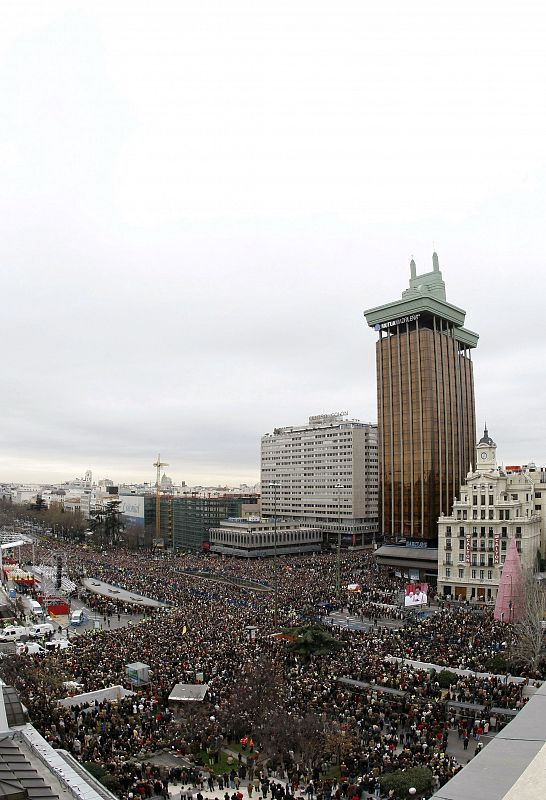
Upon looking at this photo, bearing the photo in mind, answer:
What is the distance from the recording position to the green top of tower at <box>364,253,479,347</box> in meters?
84.0

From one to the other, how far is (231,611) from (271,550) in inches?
2150

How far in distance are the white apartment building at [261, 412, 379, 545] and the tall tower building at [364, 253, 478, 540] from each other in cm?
3061

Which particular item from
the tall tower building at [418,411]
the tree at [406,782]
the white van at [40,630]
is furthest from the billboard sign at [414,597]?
the tree at [406,782]

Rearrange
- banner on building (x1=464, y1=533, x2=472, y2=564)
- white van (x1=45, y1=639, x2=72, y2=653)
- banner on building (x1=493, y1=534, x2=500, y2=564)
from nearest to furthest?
white van (x1=45, y1=639, x2=72, y2=653)
banner on building (x1=493, y1=534, x2=500, y2=564)
banner on building (x1=464, y1=533, x2=472, y2=564)

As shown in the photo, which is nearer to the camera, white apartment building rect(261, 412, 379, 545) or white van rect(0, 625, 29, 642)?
white van rect(0, 625, 29, 642)

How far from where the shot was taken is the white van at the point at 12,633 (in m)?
41.8

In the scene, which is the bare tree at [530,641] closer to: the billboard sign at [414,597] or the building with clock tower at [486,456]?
the billboard sign at [414,597]

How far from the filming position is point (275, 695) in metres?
26.5

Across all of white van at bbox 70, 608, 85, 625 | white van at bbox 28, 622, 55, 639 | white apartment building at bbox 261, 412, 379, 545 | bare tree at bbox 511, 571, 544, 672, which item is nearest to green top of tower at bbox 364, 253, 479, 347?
white apartment building at bbox 261, 412, 379, 545

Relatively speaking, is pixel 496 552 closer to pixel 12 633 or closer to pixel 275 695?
pixel 275 695

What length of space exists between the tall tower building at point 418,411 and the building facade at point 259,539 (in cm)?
2182

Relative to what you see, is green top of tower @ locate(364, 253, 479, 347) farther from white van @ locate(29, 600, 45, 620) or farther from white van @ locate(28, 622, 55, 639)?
white van @ locate(28, 622, 55, 639)

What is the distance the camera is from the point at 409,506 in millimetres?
82125

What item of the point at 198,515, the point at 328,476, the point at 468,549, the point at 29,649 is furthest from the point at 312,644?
the point at 328,476
